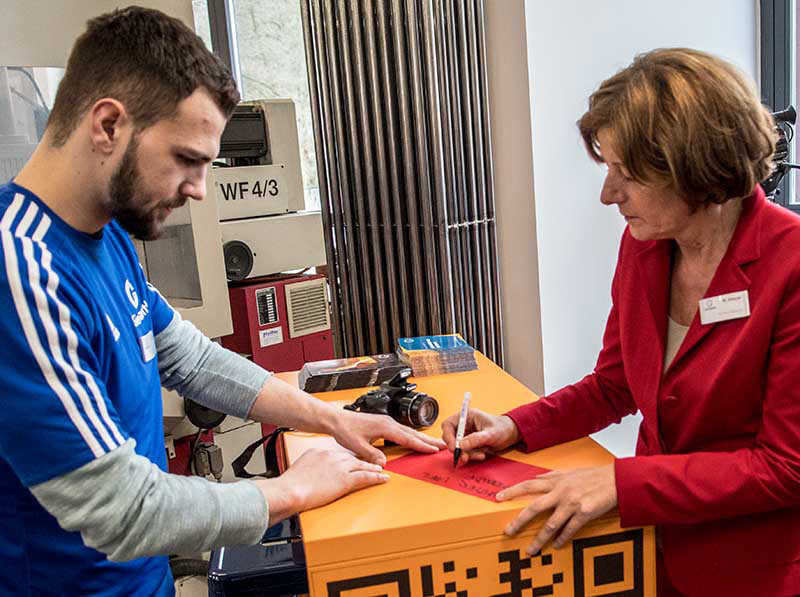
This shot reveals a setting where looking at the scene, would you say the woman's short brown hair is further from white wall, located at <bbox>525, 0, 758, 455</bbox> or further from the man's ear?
white wall, located at <bbox>525, 0, 758, 455</bbox>

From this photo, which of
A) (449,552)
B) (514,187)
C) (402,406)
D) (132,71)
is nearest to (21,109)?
(132,71)

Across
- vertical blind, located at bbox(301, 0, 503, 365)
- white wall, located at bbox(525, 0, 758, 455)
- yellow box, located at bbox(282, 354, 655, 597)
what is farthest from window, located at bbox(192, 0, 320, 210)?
yellow box, located at bbox(282, 354, 655, 597)

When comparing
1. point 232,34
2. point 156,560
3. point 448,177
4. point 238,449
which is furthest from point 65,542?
point 232,34

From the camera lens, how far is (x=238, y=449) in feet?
7.05

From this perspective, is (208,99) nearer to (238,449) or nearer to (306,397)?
(306,397)

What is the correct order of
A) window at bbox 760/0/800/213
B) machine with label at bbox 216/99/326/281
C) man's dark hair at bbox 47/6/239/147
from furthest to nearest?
window at bbox 760/0/800/213
machine with label at bbox 216/99/326/281
man's dark hair at bbox 47/6/239/147

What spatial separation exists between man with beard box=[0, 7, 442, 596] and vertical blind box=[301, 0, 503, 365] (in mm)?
1822

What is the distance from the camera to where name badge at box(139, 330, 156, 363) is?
3.78 ft

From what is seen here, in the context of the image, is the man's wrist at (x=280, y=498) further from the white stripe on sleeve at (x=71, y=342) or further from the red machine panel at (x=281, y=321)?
the red machine panel at (x=281, y=321)

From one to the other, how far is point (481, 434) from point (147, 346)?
1.94ft

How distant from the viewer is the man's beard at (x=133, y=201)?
3.18ft

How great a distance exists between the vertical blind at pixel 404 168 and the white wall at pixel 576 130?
0.85 feet

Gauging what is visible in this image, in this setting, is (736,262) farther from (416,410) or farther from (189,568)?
(189,568)

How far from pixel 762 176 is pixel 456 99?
1.85m
